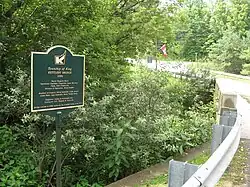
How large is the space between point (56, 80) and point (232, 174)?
278 cm

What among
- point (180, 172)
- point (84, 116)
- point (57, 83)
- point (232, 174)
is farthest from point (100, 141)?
point (180, 172)

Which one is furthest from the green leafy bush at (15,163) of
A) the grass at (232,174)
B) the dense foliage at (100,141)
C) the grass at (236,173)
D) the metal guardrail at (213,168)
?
the metal guardrail at (213,168)

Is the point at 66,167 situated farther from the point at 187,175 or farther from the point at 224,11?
the point at 224,11

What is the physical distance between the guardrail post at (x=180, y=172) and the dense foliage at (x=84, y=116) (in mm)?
3201

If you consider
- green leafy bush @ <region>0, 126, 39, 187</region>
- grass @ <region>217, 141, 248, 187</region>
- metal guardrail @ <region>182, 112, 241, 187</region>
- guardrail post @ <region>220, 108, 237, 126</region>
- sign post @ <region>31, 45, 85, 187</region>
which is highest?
sign post @ <region>31, 45, 85, 187</region>

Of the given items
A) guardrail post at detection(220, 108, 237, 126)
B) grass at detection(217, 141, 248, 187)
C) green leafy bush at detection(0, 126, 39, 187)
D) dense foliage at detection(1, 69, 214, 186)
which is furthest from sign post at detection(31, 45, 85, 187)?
guardrail post at detection(220, 108, 237, 126)

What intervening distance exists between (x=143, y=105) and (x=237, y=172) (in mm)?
2753

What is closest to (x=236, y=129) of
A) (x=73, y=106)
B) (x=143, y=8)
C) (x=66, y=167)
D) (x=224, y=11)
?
(x=73, y=106)

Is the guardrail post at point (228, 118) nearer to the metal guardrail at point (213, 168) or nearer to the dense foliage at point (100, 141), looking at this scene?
the metal guardrail at point (213, 168)

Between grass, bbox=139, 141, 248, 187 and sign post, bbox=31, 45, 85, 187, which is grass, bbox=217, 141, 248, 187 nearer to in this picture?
grass, bbox=139, 141, 248, 187

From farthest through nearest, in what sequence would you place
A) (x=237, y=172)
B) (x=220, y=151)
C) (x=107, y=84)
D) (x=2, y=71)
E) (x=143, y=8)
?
(x=143, y=8) → (x=107, y=84) → (x=2, y=71) → (x=237, y=172) → (x=220, y=151)

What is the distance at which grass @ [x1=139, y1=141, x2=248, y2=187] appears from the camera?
4488 mm

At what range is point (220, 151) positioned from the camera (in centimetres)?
375

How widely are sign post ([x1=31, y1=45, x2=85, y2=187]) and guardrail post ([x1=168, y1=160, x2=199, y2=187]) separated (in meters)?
1.97
